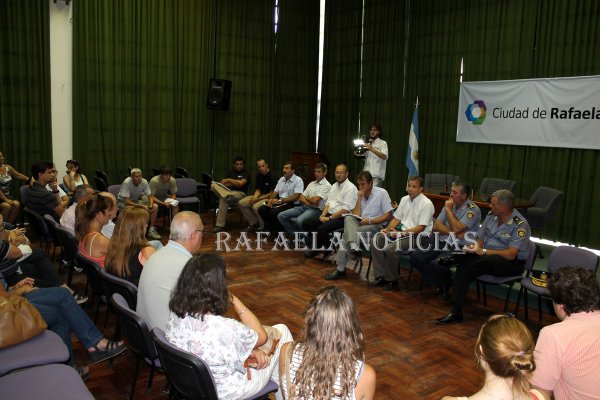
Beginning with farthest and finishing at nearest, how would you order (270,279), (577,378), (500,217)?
(270,279), (500,217), (577,378)

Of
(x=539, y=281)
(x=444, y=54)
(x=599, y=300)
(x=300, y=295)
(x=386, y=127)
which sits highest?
(x=444, y=54)

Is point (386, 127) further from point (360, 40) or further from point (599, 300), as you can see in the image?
point (599, 300)

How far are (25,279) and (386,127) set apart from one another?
743cm

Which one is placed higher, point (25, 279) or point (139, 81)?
point (139, 81)

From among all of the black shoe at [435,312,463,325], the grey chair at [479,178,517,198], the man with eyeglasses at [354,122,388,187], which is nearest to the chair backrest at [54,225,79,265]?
the black shoe at [435,312,463,325]

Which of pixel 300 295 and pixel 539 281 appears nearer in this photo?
pixel 539 281

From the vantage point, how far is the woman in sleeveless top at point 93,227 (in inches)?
148

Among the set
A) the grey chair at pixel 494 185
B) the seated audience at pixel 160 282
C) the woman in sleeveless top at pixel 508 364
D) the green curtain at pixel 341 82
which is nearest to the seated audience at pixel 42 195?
the seated audience at pixel 160 282

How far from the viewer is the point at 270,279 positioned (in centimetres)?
567

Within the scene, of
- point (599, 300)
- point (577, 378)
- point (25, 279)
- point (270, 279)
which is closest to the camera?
point (577, 378)

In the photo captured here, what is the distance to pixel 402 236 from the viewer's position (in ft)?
17.8

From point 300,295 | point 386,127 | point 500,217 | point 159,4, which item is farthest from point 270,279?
point 159,4

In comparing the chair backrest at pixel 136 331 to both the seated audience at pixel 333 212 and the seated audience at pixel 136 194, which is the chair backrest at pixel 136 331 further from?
the seated audience at pixel 136 194

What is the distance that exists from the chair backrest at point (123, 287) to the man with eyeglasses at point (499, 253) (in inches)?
107
